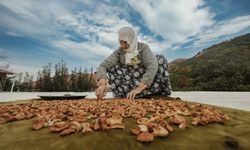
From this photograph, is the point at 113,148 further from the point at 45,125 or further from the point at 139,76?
the point at 139,76

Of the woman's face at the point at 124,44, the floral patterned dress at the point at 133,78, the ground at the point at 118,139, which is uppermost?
the woman's face at the point at 124,44

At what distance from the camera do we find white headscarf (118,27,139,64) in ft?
11.7

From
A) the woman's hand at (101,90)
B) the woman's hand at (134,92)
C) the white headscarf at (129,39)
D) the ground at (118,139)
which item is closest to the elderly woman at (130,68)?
the white headscarf at (129,39)

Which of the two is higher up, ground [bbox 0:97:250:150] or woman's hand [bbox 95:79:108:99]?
woman's hand [bbox 95:79:108:99]

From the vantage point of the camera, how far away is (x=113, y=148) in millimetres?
1113

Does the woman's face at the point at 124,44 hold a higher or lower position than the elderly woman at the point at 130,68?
higher

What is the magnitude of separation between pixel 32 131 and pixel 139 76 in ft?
8.00

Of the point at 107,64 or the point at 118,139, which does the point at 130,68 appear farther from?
the point at 118,139

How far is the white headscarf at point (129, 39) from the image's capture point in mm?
3554

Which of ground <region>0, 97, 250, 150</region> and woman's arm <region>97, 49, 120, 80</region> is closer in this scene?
ground <region>0, 97, 250, 150</region>

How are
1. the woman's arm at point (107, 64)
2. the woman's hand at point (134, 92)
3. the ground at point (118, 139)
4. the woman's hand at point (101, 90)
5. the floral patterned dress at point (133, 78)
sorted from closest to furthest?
1. the ground at point (118, 139)
2. the woman's hand at point (134, 92)
3. the woman's hand at point (101, 90)
4. the woman's arm at point (107, 64)
5. the floral patterned dress at point (133, 78)

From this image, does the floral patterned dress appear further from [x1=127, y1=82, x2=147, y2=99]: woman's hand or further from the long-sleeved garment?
[x1=127, y1=82, x2=147, y2=99]: woman's hand

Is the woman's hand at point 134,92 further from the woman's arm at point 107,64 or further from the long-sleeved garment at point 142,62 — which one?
the woman's arm at point 107,64

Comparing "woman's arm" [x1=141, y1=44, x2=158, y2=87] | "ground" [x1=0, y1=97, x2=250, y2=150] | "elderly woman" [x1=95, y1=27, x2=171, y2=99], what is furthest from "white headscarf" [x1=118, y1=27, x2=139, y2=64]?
"ground" [x1=0, y1=97, x2=250, y2=150]
